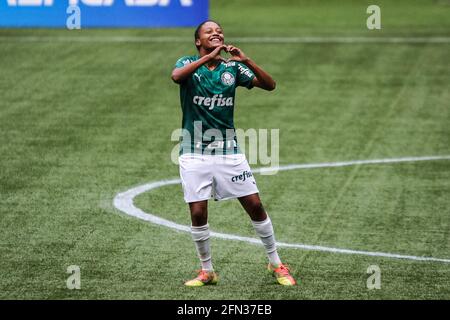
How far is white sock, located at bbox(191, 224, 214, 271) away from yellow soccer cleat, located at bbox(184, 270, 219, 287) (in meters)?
0.05

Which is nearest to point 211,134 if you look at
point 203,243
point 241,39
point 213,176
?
point 213,176

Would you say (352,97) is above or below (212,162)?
below

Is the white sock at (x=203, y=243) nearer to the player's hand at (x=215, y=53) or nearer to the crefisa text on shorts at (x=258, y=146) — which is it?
the crefisa text on shorts at (x=258, y=146)

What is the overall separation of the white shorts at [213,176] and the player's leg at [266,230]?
0.11m

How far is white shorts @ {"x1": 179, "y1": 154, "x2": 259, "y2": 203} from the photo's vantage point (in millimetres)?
11578

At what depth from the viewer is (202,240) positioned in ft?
38.4

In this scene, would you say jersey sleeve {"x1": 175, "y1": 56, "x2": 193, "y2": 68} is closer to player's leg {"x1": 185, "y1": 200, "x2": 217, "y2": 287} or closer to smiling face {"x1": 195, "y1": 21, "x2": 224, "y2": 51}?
smiling face {"x1": 195, "y1": 21, "x2": 224, "y2": 51}

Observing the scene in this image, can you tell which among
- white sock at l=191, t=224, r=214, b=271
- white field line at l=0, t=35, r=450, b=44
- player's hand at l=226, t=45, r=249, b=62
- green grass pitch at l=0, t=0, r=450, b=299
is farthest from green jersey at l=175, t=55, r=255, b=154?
white field line at l=0, t=35, r=450, b=44

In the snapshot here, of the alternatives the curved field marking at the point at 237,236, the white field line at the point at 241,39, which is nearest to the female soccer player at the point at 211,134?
the curved field marking at the point at 237,236
